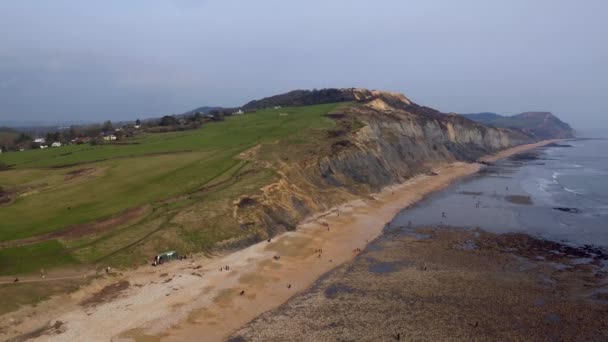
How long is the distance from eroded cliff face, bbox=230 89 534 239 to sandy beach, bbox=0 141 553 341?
515 centimetres

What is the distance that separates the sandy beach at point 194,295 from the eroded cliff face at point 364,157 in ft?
16.9

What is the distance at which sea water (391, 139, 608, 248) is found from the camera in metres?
52.6

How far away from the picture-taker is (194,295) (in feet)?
107

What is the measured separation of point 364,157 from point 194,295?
50362 millimetres

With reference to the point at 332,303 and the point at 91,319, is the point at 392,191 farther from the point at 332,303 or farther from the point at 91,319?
the point at 91,319

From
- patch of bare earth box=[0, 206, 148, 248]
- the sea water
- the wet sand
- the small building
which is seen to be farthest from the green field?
the sea water

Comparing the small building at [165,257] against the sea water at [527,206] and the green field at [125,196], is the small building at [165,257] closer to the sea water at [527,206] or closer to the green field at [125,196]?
the green field at [125,196]

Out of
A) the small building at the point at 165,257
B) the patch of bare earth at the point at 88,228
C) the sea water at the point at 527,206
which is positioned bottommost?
the sea water at the point at 527,206

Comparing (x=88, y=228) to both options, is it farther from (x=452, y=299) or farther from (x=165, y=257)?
(x=452, y=299)

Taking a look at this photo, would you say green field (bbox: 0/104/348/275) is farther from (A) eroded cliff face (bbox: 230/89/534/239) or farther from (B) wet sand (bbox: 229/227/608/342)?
(B) wet sand (bbox: 229/227/608/342)

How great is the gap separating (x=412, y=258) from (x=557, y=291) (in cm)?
1230

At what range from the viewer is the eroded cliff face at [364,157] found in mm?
53469

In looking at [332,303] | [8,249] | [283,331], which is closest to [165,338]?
[283,331]

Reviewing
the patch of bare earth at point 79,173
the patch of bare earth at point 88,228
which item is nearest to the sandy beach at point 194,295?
the patch of bare earth at point 88,228
